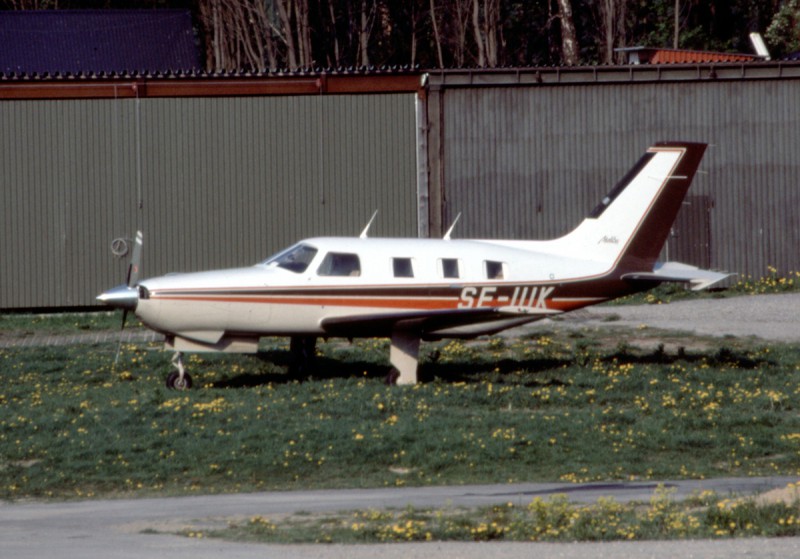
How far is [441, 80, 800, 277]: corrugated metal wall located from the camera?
30797mm

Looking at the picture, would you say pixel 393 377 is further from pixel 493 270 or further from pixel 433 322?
pixel 493 270

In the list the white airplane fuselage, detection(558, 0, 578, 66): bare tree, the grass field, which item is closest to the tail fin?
the white airplane fuselage

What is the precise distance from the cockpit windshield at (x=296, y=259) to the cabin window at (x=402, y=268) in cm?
115

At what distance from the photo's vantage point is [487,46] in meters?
57.6

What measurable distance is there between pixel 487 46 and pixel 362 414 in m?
42.4

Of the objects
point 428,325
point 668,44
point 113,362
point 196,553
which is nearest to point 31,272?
point 113,362

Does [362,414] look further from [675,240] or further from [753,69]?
[753,69]

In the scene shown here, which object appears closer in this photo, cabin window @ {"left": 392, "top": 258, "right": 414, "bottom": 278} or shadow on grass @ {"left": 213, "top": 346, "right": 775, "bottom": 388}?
cabin window @ {"left": 392, "top": 258, "right": 414, "bottom": 278}

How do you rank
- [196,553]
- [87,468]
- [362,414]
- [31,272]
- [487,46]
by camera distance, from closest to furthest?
[196,553]
[87,468]
[362,414]
[31,272]
[487,46]

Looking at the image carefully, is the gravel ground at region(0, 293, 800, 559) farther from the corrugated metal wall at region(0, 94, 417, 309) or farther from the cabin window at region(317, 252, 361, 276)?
the corrugated metal wall at region(0, 94, 417, 309)

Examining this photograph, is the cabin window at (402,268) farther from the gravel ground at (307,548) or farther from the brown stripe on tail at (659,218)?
the gravel ground at (307,548)

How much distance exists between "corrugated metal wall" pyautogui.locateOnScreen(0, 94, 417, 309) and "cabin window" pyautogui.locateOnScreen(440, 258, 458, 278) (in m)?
11.1

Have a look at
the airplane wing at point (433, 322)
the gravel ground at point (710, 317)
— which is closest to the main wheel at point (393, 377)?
the airplane wing at point (433, 322)

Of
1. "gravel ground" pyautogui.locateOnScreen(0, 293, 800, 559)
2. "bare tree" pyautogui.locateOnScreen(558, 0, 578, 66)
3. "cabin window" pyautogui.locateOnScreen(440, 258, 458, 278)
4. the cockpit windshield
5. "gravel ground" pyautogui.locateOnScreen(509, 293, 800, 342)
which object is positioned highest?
"bare tree" pyautogui.locateOnScreen(558, 0, 578, 66)
